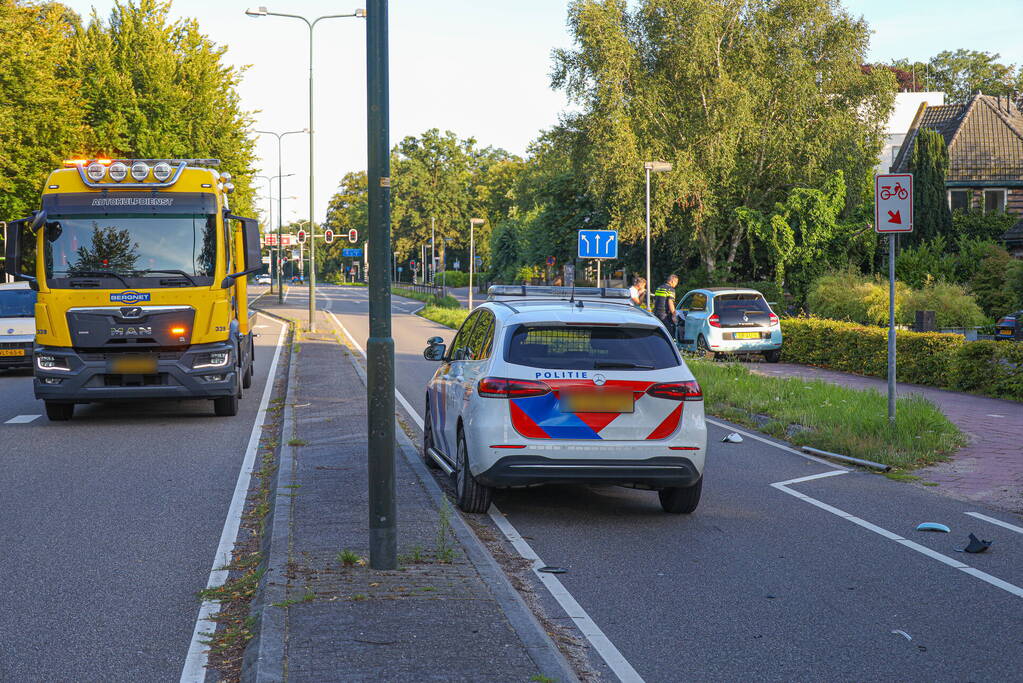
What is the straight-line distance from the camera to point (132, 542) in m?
7.24

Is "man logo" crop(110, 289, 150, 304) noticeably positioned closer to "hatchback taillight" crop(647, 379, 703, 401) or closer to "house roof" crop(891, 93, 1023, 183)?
"hatchback taillight" crop(647, 379, 703, 401)

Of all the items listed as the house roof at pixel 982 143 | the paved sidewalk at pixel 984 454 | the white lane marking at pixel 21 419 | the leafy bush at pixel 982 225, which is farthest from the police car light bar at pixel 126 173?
the house roof at pixel 982 143

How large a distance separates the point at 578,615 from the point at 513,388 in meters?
2.30

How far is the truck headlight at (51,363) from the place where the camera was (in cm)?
1290

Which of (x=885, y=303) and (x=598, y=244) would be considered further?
(x=885, y=303)

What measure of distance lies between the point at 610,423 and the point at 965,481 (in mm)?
3950

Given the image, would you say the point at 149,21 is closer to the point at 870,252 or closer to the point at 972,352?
the point at 870,252

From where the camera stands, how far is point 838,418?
Result: 12344mm

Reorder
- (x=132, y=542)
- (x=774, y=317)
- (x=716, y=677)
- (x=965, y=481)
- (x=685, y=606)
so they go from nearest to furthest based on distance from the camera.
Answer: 1. (x=716, y=677)
2. (x=685, y=606)
3. (x=132, y=542)
4. (x=965, y=481)
5. (x=774, y=317)

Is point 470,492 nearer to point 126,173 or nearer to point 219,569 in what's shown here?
point 219,569

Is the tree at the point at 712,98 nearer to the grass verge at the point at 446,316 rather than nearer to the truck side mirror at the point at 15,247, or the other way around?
the grass verge at the point at 446,316

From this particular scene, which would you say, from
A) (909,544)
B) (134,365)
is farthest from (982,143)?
(909,544)

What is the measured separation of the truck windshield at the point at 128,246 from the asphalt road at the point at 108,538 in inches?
76.6

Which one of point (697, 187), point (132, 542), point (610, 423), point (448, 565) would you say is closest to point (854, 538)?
point (610, 423)
